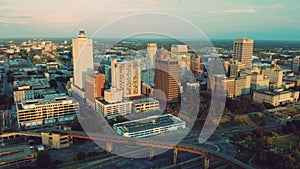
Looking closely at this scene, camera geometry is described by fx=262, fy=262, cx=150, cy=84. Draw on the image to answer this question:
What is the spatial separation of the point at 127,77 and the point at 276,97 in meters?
4.77

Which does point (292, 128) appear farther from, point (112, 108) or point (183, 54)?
point (183, 54)

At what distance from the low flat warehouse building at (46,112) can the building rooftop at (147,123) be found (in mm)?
1677

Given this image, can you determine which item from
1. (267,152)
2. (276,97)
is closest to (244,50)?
(276,97)

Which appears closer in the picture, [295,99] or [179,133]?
[179,133]

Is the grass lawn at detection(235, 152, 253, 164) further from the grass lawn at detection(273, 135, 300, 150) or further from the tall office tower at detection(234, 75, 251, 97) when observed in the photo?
the tall office tower at detection(234, 75, 251, 97)

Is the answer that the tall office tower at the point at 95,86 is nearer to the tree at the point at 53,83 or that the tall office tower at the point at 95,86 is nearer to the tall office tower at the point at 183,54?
the tree at the point at 53,83

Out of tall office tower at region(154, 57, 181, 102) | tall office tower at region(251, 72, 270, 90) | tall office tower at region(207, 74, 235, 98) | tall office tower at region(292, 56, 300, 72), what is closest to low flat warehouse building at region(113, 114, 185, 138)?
tall office tower at region(154, 57, 181, 102)

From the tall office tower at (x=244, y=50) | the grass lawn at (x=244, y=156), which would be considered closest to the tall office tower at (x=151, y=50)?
the tall office tower at (x=244, y=50)

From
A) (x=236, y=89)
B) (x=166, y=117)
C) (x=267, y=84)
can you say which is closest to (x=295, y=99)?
(x=267, y=84)

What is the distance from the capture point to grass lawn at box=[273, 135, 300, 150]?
5.41 metres

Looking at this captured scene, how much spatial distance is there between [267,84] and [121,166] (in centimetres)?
763

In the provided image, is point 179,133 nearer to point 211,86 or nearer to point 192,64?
point 211,86

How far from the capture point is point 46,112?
6512mm

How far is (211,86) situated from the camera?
8586mm
